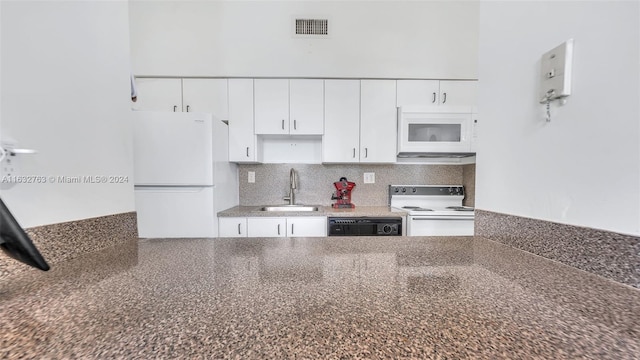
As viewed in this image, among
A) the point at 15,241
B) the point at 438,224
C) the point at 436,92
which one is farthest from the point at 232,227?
the point at 436,92

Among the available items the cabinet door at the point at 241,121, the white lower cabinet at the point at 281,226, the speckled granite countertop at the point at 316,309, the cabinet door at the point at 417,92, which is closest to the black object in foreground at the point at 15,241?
the speckled granite countertop at the point at 316,309

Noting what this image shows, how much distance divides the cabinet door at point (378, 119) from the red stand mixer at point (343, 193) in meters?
0.29

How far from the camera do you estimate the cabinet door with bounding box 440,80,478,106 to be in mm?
2215

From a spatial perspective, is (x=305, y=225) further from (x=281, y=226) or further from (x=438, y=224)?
(x=438, y=224)

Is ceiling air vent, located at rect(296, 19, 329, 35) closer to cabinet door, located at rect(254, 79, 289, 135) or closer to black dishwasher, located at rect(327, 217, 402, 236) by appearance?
cabinet door, located at rect(254, 79, 289, 135)

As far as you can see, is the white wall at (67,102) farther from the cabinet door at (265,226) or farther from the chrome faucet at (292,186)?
the chrome faucet at (292,186)

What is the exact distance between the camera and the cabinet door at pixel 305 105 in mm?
2201

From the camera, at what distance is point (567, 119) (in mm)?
606

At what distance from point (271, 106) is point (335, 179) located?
0.97 meters

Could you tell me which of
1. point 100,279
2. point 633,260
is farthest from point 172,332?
point 633,260

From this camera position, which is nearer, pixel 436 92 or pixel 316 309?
pixel 316 309

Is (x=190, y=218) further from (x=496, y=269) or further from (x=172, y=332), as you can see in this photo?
(x=496, y=269)

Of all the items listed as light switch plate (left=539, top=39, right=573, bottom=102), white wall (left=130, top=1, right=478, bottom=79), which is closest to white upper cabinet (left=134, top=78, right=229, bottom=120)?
white wall (left=130, top=1, right=478, bottom=79)

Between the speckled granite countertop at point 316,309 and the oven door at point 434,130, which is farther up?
the oven door at point 434,130
